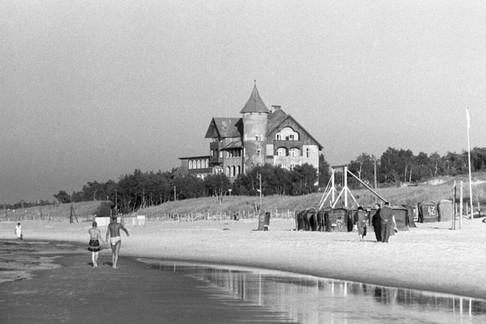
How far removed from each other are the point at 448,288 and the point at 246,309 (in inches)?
266

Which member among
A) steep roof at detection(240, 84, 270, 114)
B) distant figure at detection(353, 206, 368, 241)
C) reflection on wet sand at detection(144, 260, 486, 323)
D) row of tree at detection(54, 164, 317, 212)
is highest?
steep roof at detection(240, 84, 270, 114)

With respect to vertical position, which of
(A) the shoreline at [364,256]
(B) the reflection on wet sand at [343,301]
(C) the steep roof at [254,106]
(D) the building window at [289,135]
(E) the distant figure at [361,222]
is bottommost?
(B) the reflection on wet sand at [343,301]

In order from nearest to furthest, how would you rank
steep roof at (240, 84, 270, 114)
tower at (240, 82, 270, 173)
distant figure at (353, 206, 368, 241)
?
distant figure at (353, 206, 368, 241) < tower at (240, 82, 270, 173) < steep roof at (240, 84, 270, 114)

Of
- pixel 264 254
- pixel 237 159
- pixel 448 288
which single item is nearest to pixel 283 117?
pixel 237 159

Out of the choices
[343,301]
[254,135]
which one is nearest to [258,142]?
[254,135]

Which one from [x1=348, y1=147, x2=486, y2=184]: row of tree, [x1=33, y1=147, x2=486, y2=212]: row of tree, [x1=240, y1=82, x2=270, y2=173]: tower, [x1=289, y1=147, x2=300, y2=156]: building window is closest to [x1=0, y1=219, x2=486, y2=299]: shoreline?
[x1=33, y1=147, x2=486, y2=212]: row of tree

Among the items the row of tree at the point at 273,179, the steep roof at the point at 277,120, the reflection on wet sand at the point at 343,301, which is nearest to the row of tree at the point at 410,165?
the row of tree at the point at 273,179

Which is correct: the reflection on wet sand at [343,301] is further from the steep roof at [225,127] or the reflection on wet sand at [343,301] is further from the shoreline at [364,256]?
the steep roof at [225,127]

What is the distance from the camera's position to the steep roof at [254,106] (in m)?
126

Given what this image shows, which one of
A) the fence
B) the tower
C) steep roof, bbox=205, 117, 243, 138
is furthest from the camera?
steep roof, bbox=205, 117, 243, 138

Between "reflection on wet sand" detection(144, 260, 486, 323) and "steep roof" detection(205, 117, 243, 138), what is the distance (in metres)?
103

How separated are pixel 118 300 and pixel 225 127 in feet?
371

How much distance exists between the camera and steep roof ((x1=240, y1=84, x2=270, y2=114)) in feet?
415

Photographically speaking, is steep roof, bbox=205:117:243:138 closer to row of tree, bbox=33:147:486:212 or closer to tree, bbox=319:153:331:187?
row of tree, bbox=33:147:486:212
